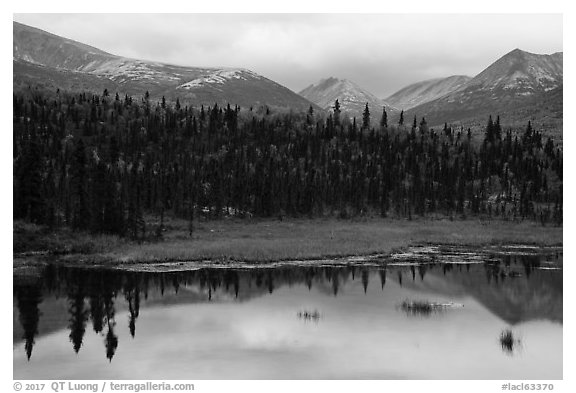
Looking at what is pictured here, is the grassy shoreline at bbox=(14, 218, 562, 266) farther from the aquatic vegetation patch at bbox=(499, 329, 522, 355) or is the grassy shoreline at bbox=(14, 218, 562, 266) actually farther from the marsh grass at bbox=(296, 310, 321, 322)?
the aquatic vegetation patch at bbox=(499, 329, 522, 355)

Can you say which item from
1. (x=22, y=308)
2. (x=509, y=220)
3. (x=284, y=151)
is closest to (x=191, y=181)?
(x=284, y=151)

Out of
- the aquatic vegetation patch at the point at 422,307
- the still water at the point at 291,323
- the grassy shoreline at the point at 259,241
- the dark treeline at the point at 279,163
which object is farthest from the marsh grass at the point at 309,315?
the dark treeline at the point at 279,163

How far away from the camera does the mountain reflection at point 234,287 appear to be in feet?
112

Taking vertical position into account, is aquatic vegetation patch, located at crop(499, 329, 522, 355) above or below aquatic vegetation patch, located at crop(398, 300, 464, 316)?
below

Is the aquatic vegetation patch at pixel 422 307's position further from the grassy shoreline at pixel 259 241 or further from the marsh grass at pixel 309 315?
the grassy shoreline at pixel 259 241

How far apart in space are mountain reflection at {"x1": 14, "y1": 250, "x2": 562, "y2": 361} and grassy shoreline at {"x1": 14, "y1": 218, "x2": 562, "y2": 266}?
16.7 feet

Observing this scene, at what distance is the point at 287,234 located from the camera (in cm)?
7888

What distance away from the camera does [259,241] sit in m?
66.9

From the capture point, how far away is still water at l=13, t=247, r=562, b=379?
26.3 m

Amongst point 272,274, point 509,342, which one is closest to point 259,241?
point 272,274

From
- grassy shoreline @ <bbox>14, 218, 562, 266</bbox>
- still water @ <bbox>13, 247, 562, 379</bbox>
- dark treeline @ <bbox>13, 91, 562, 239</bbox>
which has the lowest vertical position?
still water @ <bbox>13, 247, 562, 379</bbox>

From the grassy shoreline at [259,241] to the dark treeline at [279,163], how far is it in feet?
45.9

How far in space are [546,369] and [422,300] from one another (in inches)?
535

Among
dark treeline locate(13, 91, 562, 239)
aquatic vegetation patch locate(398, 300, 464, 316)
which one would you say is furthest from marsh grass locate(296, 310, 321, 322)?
dark treeline locate(13, 91, 562, 239)
